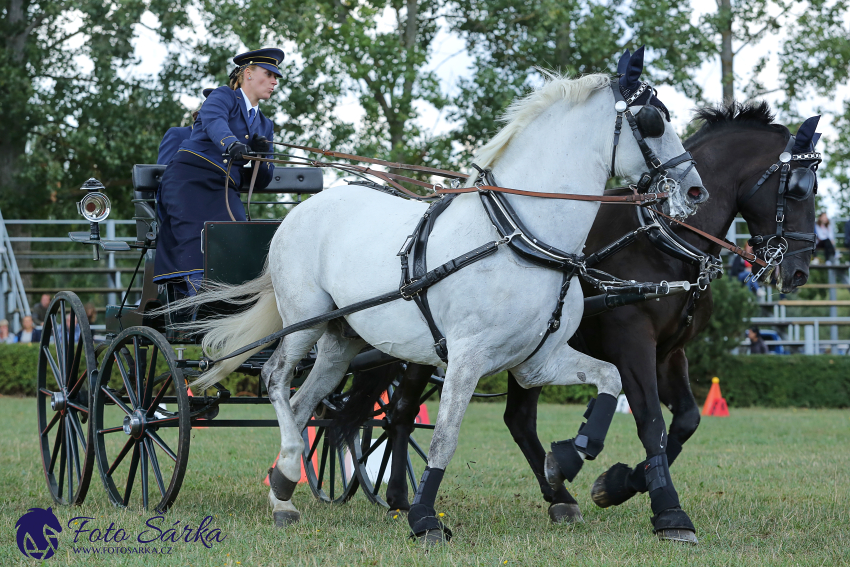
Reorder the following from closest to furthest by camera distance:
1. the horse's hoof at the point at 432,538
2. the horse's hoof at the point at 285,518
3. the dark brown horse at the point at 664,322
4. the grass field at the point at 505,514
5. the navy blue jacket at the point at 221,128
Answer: the grass field at the point at 505,514 → the horse's hoof at the point at 432,538 → the dark brown horse at the point at 664,322 → the horse's hoof at the point at 285,518 → the navy blue jacket at the point at 221,128

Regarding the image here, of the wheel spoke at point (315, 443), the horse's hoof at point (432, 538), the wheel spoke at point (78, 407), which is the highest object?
the wheel spoke at point (78, 407)

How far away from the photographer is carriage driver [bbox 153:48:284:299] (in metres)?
5.21

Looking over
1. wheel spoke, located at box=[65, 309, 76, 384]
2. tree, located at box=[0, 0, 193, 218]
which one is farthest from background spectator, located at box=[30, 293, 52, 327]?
wheel spoke, located at box=[65, 309, 76, 384]

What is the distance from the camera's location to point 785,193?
15.3ft

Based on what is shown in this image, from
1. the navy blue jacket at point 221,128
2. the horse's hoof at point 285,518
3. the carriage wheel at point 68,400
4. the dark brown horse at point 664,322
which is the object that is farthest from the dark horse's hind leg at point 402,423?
the carriage wheel at point 68,400

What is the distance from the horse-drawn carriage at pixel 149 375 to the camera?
4.92 m

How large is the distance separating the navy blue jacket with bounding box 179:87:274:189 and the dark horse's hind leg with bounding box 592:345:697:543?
2478 millimetres

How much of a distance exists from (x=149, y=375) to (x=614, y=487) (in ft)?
8.18

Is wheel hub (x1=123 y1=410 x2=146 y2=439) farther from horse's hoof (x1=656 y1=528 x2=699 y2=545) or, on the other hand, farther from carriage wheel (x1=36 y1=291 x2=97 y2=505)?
horse's hoof (x1=656 y1=528 x2=699 y2=545)

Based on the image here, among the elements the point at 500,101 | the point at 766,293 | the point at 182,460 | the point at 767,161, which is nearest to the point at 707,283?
the point at 767,161

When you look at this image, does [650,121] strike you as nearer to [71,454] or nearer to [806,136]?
[806,136]

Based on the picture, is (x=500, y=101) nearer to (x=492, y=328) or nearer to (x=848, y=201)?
(x=848, y=201)

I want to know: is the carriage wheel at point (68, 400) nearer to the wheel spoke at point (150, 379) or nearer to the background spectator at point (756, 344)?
the wheel spoke at point (150, 379)
